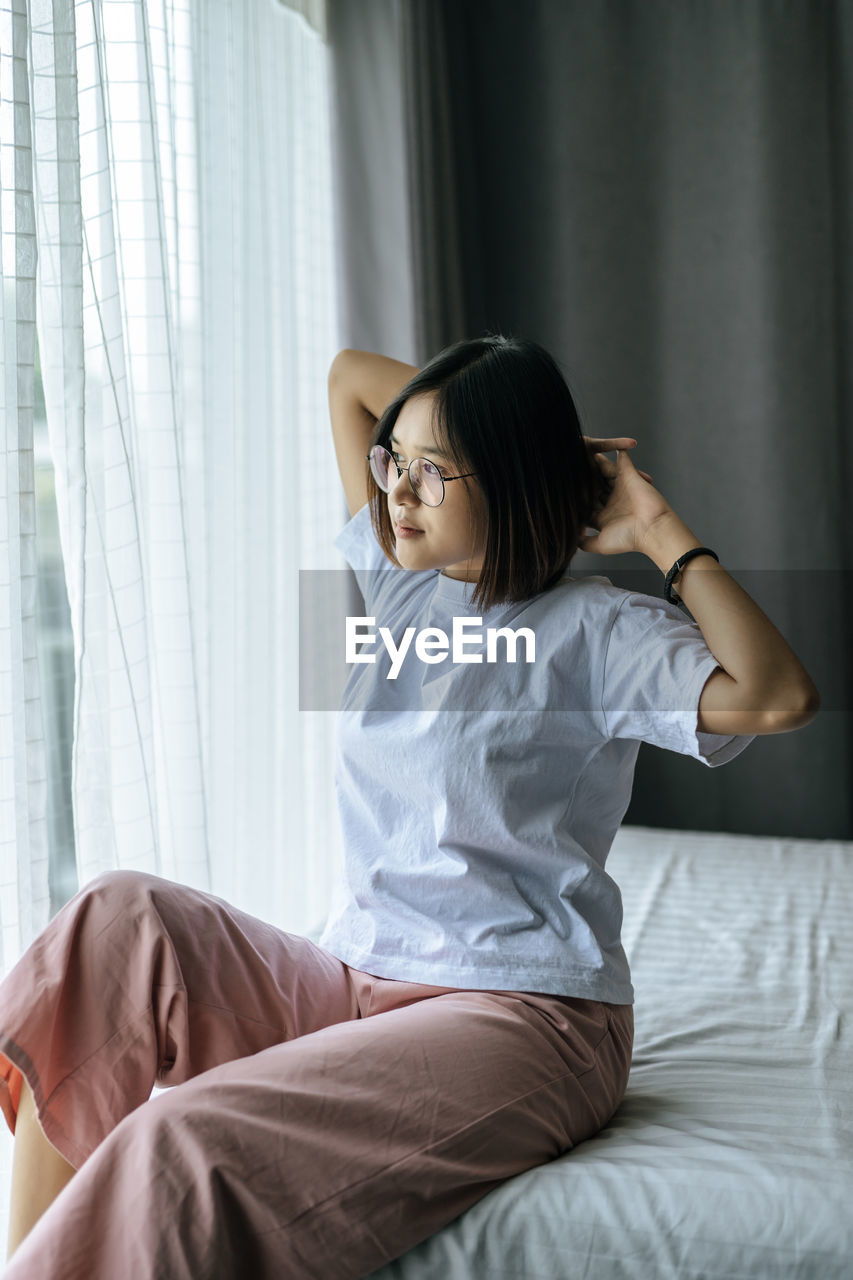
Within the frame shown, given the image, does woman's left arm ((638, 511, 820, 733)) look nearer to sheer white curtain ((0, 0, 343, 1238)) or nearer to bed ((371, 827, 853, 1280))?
bed ((371, 827, 853, 1280))

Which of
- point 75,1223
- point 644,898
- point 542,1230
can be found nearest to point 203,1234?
point 75,1223

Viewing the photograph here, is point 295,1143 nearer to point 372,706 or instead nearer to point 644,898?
point 372,706

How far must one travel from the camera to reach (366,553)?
1.31 metres

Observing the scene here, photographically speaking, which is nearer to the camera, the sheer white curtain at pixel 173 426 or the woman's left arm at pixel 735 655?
the woman's left arm at pixel 735 655

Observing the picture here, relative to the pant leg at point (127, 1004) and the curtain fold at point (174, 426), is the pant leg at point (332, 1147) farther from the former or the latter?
the curtain fold at point (174, 426)

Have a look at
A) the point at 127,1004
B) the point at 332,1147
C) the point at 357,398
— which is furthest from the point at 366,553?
the point at 332,1147

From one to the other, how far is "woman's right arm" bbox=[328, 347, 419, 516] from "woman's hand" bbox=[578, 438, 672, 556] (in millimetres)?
345

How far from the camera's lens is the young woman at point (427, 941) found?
75cm

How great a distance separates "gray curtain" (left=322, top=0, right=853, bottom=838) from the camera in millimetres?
2287

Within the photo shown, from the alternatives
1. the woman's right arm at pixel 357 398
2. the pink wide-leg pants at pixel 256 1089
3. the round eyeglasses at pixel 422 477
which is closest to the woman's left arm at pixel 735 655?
the round eyeglasses at pixel 422 477

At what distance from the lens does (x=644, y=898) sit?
174 centimetres

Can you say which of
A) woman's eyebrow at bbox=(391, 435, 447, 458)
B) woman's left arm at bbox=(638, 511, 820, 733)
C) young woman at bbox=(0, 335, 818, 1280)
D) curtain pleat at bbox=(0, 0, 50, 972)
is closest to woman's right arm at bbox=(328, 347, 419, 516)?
young woman at bbox=(0, 335, 818, 1280)

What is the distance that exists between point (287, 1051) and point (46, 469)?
0.82 metres

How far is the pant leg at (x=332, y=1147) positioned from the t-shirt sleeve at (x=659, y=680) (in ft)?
0.88
